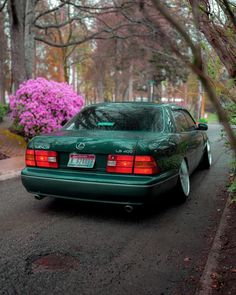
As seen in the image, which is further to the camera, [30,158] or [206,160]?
[206,160]

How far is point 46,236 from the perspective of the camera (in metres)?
3.93

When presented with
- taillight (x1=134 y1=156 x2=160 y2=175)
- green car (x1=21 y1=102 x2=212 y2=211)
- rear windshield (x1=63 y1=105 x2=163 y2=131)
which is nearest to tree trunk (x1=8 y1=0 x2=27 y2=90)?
rear windshield (x1=63 y1=105 x2=163 y2=131)

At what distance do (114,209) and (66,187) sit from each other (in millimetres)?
856

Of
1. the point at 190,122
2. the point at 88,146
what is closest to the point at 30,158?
the point at 88,146

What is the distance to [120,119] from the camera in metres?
4.98

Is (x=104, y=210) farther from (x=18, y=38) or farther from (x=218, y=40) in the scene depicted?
(x=18, y=38)

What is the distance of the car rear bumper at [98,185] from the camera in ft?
13.4

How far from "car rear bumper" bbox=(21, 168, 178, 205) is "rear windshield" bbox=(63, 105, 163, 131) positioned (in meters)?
0.79

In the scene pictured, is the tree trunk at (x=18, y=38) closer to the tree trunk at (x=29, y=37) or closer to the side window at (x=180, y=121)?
the tree trunk at (x=29, y=37)

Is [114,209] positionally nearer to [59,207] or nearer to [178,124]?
[59,207]

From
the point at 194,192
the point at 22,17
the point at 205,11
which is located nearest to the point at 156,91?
the point at 22,17

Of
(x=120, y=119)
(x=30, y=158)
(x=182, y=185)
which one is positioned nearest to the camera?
(x=30, y=158)

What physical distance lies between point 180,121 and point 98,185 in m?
2.14

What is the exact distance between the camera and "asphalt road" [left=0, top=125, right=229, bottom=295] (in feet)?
9.60
